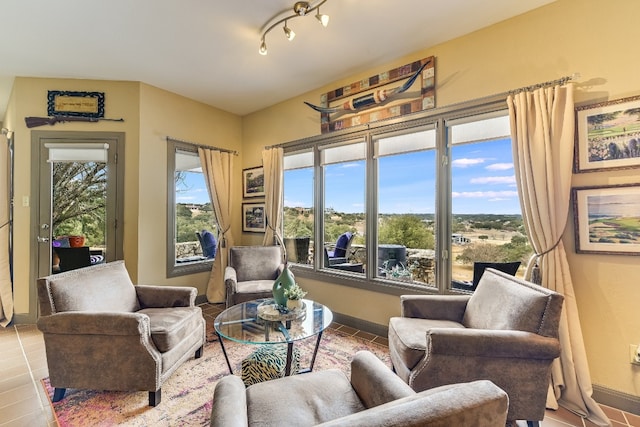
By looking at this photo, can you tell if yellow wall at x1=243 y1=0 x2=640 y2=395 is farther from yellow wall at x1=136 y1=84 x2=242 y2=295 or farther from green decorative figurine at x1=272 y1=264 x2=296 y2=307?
yellow wall at x1=136 y1=84 x2=242 y2=295

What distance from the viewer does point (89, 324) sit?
1894 mm

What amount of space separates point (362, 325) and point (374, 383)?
6.98ft

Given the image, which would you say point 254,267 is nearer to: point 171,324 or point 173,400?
point 171,324

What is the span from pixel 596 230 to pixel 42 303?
3890 millimetres

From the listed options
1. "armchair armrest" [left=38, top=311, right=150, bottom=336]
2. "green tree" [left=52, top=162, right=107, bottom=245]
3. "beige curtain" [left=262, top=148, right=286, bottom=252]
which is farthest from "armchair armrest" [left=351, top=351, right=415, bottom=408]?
"green tree" [left=52, top=162, right=107, bottom=245]

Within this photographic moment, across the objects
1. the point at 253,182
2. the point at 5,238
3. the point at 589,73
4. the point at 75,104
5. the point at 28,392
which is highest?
the point at 75,104

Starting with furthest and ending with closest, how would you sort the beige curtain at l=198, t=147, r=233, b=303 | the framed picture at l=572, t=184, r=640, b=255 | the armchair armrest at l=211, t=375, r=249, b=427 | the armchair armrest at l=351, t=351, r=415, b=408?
the beige curtain at l=198, t=147, r=233, b=303 → the framed picture at l=572, t=184, r=640, b=255 → the armchair armrest at l=351, t=351, r=415, b=408 → the armchair armrest at l=211, t=375, r=249, b=427

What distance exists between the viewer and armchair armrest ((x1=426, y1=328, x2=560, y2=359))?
1.61m

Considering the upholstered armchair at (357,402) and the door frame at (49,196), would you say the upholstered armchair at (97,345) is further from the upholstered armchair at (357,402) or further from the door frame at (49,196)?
the door frame at (49,196)

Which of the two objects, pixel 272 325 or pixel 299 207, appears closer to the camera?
→ pixel 272 325

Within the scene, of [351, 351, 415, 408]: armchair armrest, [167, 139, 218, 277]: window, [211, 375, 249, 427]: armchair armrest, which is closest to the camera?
[211, 375, 249, 427]: armchair armrest

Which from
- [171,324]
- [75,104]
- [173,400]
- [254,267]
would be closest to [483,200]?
[254,267]

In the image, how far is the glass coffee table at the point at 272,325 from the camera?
194 centimetres

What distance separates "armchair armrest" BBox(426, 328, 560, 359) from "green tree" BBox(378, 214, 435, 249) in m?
1.33
